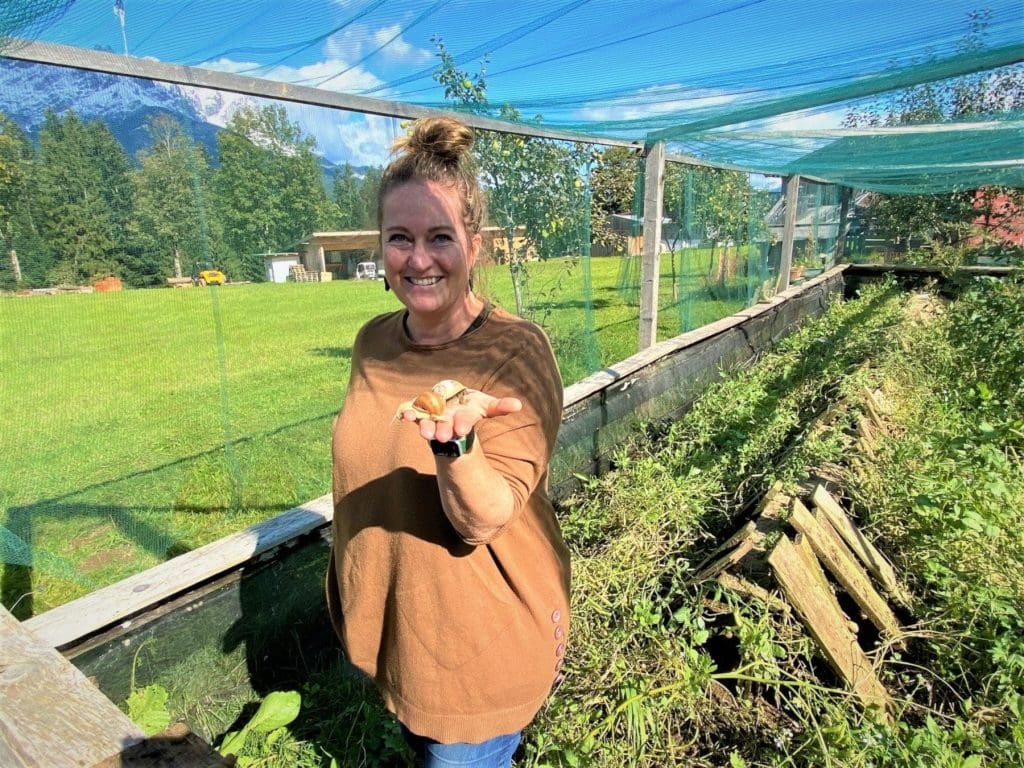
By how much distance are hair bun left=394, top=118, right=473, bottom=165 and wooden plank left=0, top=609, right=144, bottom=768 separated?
1157 millimetres

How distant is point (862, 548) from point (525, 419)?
237cm

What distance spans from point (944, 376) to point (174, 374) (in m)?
6.10

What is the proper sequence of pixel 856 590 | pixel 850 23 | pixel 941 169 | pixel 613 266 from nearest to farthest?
pixel 856 590
pixel 850 23
pixel 941 169
pixel 613 266

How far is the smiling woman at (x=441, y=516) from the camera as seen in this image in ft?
3.85

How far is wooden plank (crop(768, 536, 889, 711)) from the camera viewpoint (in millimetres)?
2230

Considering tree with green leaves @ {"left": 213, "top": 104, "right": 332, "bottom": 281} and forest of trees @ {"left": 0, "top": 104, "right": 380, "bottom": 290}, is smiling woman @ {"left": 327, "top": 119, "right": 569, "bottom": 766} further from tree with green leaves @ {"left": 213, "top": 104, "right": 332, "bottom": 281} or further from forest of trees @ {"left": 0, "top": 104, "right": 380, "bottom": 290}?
tree with green leaves @ {"left": 213, "top": 104, "right": 332, "bottom": 281}

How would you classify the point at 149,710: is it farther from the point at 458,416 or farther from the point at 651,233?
the point at 651,233

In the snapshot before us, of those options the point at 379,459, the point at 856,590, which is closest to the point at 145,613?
the point at 379,459

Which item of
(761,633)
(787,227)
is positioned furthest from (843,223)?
(761,633)

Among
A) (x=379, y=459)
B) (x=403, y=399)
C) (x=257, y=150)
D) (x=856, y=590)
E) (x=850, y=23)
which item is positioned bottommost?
(x=856, y=590)

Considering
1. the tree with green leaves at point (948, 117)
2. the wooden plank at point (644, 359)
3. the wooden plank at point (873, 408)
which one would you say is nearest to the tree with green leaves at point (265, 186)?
the wooden plank at point (644, 359)

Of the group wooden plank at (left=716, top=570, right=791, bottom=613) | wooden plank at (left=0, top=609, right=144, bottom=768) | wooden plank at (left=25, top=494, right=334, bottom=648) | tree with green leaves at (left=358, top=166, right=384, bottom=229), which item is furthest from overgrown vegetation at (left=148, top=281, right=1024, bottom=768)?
tree with green leaves at (left=358, top=166, right=384, bottom=229)

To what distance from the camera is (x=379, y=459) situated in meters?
1.23

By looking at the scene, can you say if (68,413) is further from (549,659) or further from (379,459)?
(549,659)
